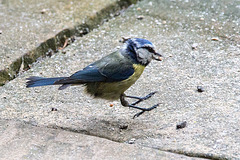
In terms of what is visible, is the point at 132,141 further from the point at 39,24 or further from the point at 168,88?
the point at 39,24

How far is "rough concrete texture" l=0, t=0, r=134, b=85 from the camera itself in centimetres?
372

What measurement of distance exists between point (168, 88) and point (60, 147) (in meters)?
1.21

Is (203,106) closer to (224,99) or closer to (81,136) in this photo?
(224,99)

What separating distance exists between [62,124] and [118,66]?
639 mm

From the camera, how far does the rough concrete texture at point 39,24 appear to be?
3.72 metres

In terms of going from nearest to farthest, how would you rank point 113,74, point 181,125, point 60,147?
point 60,147 → point 181,125 → point 113,74

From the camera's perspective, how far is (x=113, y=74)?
283 centimetres

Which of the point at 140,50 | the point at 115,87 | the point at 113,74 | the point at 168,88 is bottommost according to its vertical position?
the point at 168,88

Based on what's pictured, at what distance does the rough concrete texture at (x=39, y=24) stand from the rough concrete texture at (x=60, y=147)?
95 centimetres

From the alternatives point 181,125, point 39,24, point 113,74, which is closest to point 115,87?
point 113,74

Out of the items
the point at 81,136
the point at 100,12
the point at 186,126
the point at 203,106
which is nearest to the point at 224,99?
the point at 203,106

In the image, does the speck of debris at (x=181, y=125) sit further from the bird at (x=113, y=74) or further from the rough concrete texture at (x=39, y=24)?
the rough concrete texture at (x=39, y=24)

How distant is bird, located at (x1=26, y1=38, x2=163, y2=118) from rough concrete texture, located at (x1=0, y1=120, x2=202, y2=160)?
1.23 ft

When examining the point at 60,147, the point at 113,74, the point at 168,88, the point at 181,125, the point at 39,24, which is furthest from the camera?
the point at 39,24
